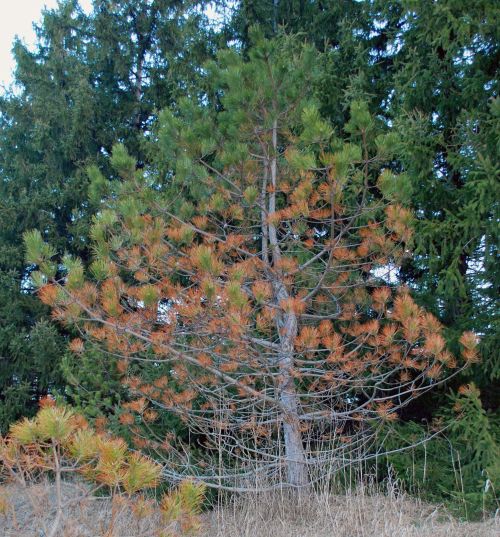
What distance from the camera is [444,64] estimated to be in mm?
5281

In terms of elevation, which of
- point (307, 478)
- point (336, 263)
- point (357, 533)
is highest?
point (336, 263)

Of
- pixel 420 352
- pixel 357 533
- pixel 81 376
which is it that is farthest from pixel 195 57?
pixel 357 533

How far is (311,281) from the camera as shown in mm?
4812

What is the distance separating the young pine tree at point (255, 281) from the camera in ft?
12.6

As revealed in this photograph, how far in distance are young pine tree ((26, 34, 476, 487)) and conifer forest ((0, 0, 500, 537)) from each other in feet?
0.08

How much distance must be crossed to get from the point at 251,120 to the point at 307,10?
3571 mm

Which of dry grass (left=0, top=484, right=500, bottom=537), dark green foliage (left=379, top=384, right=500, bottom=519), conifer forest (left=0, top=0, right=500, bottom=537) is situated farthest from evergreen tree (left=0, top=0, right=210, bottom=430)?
dark green foliage (left=379, top=384, right=500, bottom=519)

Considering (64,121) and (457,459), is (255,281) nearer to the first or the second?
(457,459)

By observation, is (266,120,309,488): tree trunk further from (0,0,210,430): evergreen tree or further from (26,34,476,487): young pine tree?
(0,0,210,430): evergreen tree

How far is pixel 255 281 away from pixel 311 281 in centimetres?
61

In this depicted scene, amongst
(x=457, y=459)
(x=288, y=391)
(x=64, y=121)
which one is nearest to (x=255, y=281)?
(x=288, y=391)

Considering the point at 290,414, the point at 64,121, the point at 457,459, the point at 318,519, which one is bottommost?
the point at 318,519

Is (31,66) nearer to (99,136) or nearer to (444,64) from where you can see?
(99,136)

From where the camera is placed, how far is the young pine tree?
12.6 feet
